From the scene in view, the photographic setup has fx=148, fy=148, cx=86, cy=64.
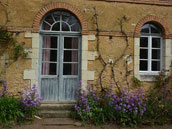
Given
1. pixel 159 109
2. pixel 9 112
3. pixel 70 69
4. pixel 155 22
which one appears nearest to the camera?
pixel 9 112

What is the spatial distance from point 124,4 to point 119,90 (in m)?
2.99

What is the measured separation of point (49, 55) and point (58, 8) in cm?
158

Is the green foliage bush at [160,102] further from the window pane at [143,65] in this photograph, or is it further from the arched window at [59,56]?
the arched window at [59,56]

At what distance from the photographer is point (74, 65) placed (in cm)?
510

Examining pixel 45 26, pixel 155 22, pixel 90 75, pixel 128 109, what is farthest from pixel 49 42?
Answer: pixel 155 22

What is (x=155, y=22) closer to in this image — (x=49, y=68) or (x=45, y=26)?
(x=45, y=26)

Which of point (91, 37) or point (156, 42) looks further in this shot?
point (156, 42)

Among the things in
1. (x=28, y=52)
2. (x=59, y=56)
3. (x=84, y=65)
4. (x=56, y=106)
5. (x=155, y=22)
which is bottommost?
(x=56, y=106)

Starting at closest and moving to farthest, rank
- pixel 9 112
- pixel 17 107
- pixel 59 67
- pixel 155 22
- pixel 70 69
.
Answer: pixel 9 112 < pixel 17 107 < pixel 59 67 < pixel 70 69 < pixel 155 22

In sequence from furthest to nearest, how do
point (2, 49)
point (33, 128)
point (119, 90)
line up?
point (119, 90)
point (2, 49)
point (33, 128)

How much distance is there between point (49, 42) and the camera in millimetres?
5016

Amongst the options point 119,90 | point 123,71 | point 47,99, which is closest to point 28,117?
point 47,99

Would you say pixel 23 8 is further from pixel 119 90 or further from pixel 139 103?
pixel 139 103

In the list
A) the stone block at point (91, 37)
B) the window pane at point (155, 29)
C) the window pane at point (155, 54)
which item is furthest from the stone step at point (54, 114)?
the window pane at point (155, 29)
